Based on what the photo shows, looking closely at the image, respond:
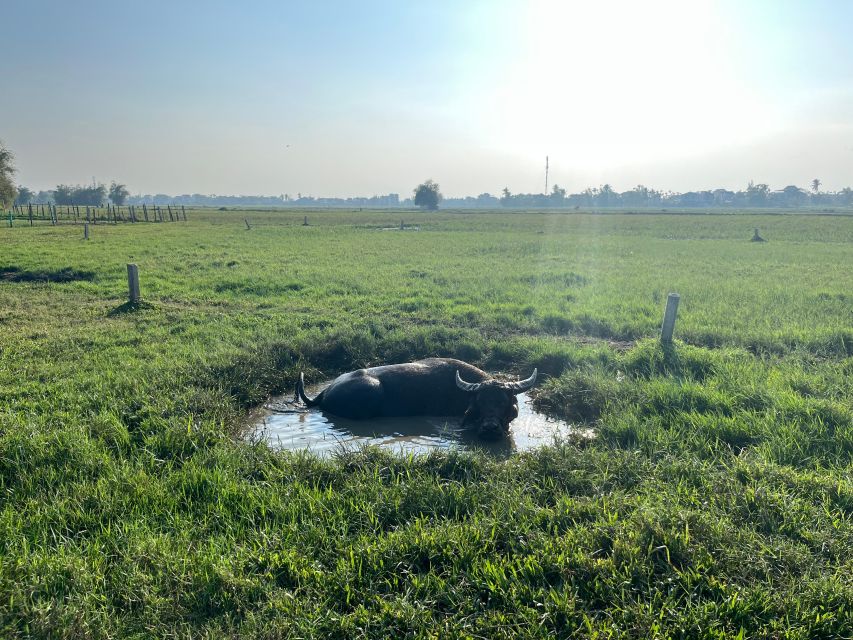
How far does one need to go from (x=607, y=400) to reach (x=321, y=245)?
21.0 m

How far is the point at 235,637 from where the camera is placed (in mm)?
2723

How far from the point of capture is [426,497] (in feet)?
12.9

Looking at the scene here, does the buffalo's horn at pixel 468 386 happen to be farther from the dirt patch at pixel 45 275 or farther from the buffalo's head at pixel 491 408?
the dirt patch at pixel 45 275

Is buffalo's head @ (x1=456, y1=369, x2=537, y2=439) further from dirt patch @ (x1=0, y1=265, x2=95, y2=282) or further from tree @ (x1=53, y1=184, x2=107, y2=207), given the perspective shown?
tree @ (x1=53, y1=184, x2=107, y2=207)

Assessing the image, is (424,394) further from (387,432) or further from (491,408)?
(491,408)

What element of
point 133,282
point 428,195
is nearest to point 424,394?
point 133,282

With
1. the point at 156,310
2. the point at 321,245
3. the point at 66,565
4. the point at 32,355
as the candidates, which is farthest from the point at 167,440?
the point at 321,245

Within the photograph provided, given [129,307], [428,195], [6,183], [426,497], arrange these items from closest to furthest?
[426,497], [129,307], [6,183], [428,195]

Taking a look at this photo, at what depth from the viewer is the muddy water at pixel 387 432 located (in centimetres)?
541

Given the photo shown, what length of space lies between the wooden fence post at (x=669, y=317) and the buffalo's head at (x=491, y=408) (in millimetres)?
2980

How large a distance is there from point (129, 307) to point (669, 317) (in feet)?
31.7

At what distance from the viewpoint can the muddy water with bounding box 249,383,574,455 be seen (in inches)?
213

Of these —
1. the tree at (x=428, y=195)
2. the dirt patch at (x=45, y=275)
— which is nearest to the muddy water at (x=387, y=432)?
the dirt patch at (x=45, y=275)

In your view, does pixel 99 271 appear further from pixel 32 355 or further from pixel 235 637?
pixel 235 637
